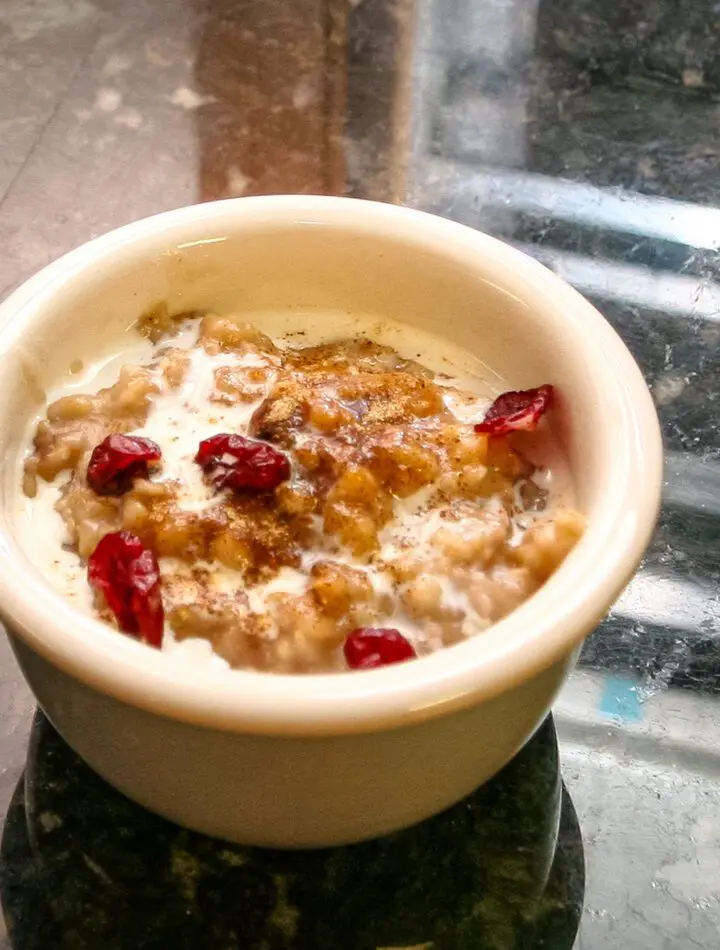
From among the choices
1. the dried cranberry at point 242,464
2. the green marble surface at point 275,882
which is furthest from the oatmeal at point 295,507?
the green marble surface at point 275,882

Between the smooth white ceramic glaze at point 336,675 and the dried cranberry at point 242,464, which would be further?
the dried cranberry at point 242,464

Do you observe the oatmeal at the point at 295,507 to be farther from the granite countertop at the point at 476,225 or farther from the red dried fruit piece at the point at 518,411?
the granite countertop at the point at 476,225

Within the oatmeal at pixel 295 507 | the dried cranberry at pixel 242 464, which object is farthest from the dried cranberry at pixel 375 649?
the dried cranberry at pixel 242 464

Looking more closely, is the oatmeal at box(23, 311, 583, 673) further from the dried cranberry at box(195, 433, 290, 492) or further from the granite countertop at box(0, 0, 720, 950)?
the granite countertop at box(0, 0, 720, 950)

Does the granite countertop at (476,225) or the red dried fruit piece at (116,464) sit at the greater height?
the red dried fruit piece at (116,464)

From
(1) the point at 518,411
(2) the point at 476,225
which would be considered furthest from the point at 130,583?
(2) the point at 476,225

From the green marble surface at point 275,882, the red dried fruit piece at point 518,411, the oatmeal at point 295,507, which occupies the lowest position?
the green marble surface at point 275,882

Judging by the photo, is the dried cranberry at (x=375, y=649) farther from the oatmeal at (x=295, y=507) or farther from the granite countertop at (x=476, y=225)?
the granite countertop at (x=476, y=225)

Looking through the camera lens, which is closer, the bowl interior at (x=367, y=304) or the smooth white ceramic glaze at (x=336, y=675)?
the smooth white ceramic glaze at (x=336, y=675)

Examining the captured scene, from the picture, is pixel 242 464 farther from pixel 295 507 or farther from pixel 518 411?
pixel 518 411
